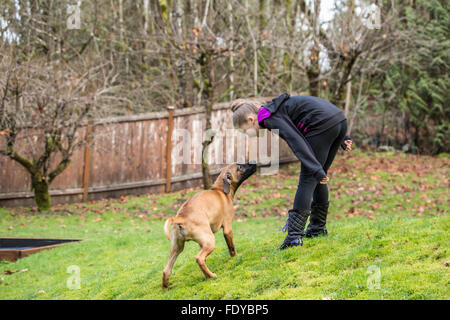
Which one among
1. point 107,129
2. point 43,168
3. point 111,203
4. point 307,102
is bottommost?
point 111,203

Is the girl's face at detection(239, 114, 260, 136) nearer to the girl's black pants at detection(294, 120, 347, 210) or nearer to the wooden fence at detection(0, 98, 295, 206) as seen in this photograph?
the girl's black pants at detection(294, 120, 347, 210)

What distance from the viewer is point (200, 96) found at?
16.7m

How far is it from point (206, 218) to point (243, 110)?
→ 1.22 meters

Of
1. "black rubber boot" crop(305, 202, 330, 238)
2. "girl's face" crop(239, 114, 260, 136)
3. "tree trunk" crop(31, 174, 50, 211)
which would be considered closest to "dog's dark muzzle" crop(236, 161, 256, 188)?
"girl's face" crop(239, 114, 260, 136)

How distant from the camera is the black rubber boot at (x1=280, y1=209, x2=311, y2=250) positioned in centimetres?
493

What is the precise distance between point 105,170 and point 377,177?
8.37 m

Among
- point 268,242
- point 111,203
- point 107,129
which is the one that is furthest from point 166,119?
point 268,242

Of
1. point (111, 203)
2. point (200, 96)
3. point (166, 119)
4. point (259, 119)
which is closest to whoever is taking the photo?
point (259, 119)

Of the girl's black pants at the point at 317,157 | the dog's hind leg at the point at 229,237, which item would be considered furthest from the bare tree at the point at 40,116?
the girl's black pants at the point at 317,157

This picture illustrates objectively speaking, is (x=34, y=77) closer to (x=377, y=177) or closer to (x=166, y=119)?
(x=166, y=119)

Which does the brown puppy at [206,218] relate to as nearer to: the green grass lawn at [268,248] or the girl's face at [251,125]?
the green grass lawn at [268,248]

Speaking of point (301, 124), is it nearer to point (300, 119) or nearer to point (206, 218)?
point (300, 119)

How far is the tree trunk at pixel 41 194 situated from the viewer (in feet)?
41.1

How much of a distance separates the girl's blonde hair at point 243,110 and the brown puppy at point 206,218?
0.68 m
